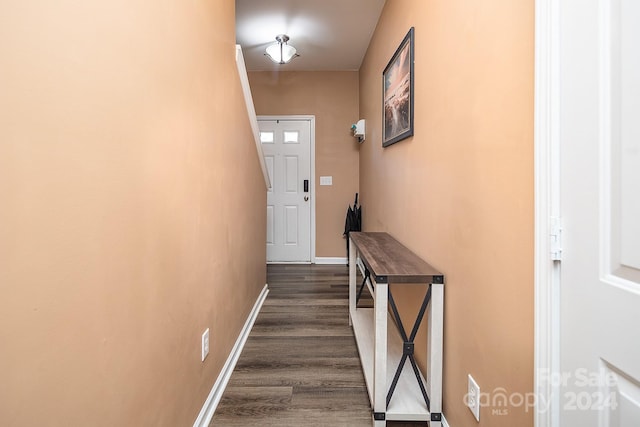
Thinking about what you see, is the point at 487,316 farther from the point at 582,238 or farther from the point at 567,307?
the point at 582,238

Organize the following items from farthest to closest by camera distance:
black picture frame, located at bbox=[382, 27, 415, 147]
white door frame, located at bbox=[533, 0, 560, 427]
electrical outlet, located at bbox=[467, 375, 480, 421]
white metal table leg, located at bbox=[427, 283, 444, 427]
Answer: black picture frame, located at bbox=[382, 27, 415, 147]
white metal table leg, located at bbox=[427, 283, 444, 427]
electrical outlet, located at bbox=[467, 375, 480, 421]
white door frame, located at bbox=[533, 0, 560, 427]

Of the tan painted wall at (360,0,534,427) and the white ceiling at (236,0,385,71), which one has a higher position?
the white ceiling at (236,0,385,71)

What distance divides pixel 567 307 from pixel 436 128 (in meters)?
1.00

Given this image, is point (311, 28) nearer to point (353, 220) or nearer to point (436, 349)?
point (353, 220)

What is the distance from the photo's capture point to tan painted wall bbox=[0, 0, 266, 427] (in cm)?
55

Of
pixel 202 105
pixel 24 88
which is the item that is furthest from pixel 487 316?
pixel 202 105

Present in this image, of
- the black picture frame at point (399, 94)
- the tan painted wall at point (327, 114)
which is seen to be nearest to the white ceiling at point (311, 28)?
the tan painted wall at point (327, 114)

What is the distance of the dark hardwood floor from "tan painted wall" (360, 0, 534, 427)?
547mm

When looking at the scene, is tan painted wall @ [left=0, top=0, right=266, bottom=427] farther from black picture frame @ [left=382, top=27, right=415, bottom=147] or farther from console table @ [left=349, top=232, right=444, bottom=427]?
black picture frame @ [left=382, top=27, right=415, bottom=147]

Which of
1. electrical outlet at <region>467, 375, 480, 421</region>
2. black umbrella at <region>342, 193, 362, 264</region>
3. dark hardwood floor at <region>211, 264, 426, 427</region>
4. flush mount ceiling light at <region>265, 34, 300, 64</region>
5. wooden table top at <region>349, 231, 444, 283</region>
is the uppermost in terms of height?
flush mount ceiling light at <region>265, 34, 300, 64</region>

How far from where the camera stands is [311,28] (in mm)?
3248

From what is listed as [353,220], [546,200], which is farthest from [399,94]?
[353,220]

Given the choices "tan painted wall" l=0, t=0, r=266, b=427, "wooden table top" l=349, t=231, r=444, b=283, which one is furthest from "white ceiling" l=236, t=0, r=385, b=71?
"wooden table top" l=349, t=231, r=444, b=283

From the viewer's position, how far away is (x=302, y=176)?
457 cm
